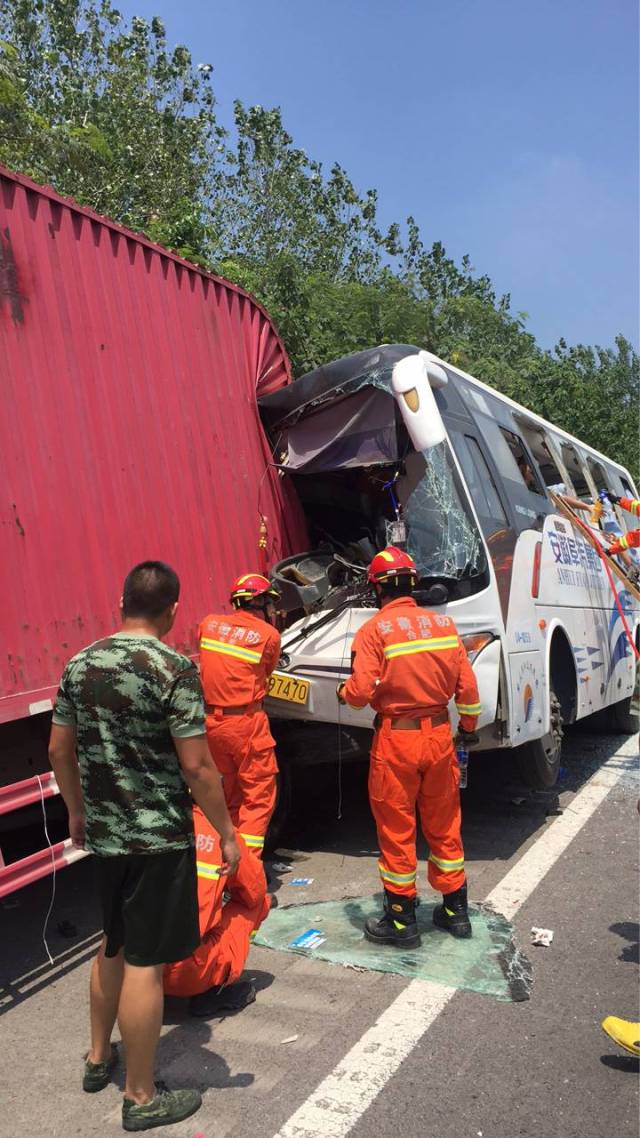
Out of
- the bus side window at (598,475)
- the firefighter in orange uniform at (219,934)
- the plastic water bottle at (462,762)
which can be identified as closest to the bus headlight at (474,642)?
the plastic water bottle at (462,762)

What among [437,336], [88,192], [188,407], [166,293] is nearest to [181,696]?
[188,407]

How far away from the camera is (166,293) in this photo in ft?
16.5

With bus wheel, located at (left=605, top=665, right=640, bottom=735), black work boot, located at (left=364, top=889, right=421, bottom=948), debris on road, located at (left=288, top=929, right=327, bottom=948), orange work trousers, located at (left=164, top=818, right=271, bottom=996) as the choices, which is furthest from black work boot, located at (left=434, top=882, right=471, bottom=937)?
bus wheel, located at (left=605, top=665, right=640, bottom=735)

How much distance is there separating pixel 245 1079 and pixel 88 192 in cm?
1562

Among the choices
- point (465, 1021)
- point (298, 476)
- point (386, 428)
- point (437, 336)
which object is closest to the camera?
point (465, 1021)

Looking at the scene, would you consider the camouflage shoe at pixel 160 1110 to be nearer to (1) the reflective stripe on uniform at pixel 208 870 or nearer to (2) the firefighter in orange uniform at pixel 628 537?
(1) the reflective stripe on uniform at pixel 208 870

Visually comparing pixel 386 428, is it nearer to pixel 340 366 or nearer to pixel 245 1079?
pixel 340 366

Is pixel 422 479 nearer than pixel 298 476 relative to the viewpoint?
Yes

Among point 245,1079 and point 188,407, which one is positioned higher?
point 188,407

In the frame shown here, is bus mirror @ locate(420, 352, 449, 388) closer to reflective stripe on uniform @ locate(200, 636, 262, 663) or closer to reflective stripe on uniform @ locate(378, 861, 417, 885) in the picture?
reflective stripe on uniform @ locate(200, 636, 262, 663)

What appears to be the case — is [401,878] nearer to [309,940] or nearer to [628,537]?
[309,940]

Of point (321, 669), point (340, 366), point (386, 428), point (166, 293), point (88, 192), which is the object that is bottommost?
point (321, 669)

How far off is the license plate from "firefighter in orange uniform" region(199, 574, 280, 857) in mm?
383

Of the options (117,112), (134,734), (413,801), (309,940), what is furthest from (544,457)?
(117,112)
